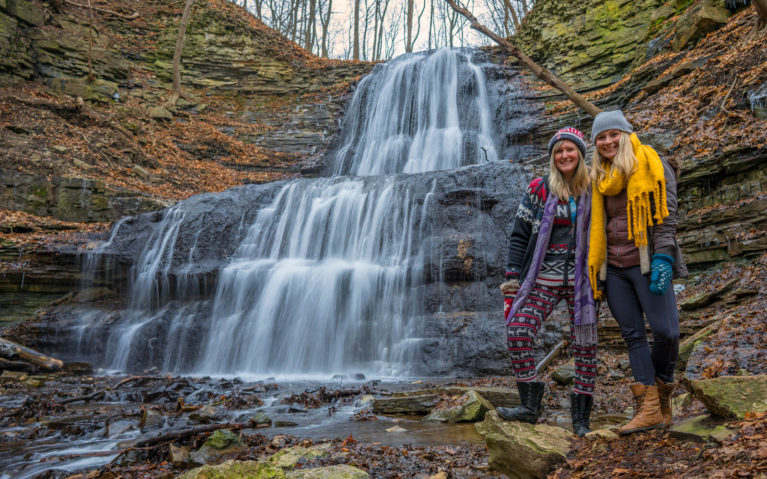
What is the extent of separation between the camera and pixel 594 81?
15.2 m

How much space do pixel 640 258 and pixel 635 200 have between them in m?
0.33

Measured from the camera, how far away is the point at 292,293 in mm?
9547

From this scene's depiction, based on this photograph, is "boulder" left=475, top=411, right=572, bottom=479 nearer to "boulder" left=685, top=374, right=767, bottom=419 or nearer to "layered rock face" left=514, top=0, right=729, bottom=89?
"boulder" left=685, top=374, right=767, bottom=419

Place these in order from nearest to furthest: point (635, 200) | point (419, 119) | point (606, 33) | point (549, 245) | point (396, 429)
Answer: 1. point (635, 200)
2. point (549, 245)
3. point (396, 429)
4. point (606, 33)
5. point (419, 119)

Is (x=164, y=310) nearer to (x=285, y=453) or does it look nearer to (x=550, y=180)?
(x=285, y=453)

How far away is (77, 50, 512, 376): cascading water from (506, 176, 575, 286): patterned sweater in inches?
202

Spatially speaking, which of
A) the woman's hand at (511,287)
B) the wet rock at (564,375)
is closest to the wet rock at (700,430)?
the woman's hand at (511,287)

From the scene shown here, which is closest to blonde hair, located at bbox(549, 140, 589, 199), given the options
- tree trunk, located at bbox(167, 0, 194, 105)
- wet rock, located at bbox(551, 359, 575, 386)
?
wet rock, located at bbox(551, 359, 575, 386)

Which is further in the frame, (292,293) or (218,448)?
(292,293)

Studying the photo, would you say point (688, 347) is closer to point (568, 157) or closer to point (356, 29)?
point (568, 157)

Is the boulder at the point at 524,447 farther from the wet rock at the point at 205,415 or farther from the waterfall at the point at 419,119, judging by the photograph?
the waterfall at the point at 419,119

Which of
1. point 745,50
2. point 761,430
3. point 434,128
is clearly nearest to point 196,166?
point 434,128

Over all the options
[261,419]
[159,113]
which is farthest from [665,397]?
[159,113]

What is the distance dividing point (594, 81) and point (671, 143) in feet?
27.2
